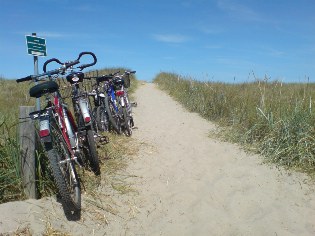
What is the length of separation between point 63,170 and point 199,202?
A: 1773mm

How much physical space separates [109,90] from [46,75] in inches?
125

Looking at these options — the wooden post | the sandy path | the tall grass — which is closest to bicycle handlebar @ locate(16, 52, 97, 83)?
the wooden post

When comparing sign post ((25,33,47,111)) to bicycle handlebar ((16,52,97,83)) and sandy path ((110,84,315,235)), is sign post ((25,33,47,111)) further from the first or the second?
sandy path ((110,84,315,235))

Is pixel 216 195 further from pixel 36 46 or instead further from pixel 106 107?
pixel 36 46

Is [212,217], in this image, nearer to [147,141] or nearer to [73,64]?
[73,64]

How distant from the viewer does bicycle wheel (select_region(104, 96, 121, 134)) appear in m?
6.96

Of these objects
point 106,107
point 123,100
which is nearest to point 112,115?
point 106,107

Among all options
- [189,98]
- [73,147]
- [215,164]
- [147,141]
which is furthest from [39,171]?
[189,98]

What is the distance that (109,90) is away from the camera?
751cm

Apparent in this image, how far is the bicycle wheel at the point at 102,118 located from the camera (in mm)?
7059

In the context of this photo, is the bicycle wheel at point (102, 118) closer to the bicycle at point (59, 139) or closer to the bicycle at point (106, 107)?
the bicycle at point (106, 107)

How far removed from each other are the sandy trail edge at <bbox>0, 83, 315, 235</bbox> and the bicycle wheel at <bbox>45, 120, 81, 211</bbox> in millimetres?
250

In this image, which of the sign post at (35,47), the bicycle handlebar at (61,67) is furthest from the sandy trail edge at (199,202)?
the sign post at (35,47)

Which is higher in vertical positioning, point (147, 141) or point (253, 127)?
point (253, 127)
